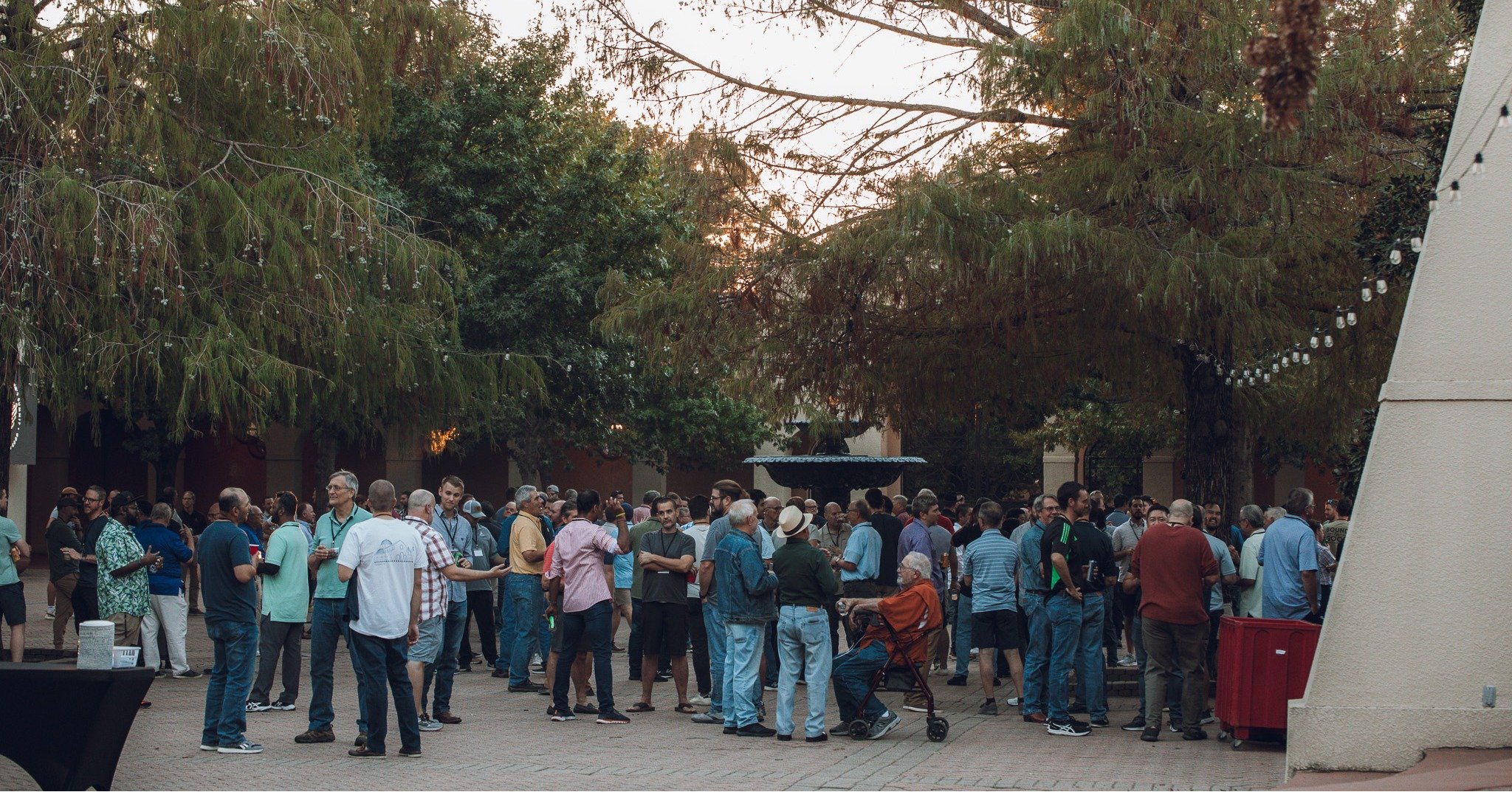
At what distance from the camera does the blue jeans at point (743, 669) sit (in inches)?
428

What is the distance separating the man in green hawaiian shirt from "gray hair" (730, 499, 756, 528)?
5381 millimetres

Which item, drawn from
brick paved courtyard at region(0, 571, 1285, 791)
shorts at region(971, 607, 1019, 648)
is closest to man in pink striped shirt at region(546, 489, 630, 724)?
brick paved courtyard at region(0, 571, 1285, 791)

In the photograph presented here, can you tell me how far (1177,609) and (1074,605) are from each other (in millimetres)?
902

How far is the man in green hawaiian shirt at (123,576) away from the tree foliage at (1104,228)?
A: 17.1 ft

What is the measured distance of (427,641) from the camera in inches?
408

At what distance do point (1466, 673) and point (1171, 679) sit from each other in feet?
9.28

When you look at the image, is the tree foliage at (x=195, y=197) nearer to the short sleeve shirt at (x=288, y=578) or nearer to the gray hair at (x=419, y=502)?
the short sleeve shirt at (x=288, y=578)

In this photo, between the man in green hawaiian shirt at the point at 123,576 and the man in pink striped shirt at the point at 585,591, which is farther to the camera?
the man in green hawaiian shirt at the point at 123,576

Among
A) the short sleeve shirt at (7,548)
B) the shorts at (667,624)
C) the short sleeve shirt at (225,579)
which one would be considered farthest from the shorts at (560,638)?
the short sleeve shirt at (7,548)

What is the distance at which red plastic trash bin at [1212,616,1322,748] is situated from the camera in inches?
394

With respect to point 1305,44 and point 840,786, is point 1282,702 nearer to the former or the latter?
point 840,786

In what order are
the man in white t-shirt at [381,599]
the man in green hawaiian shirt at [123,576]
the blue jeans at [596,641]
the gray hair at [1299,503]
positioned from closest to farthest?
the man in white t-shirt at [381,599]
the blue jeans at [596,641]
the gray hair at [1299,503]
the man in green hawaiian shirt at [123,576]

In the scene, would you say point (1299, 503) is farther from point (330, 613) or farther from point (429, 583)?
point (330, 613)

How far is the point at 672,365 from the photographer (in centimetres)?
1584
